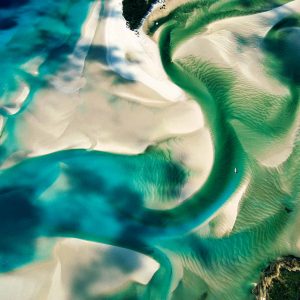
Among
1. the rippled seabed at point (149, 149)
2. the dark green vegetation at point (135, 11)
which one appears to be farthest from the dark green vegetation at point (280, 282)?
the dark green vegetation at point (135, 11)

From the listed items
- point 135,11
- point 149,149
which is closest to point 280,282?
point 149,149

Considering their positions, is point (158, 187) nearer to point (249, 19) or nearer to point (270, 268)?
point (270, 268)

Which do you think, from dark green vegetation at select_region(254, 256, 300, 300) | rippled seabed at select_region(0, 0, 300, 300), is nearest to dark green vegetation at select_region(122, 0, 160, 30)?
rippled seabed at select_region(0, 0, 300, 300)

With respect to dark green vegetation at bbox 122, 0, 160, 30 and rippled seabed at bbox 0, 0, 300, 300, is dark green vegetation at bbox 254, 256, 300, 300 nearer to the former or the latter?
rippled seabed at bbox 0, 0, 300, 300

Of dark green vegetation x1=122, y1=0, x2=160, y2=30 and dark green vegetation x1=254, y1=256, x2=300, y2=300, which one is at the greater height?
dark green vegetation x1=122, y1=0, x2=160, y2=30

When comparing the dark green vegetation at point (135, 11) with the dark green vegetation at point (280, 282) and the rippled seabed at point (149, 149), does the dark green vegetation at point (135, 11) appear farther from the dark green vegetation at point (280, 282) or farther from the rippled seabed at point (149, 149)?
the dark green vegetation at point (280, 282)

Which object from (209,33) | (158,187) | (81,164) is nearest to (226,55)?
(209,33)

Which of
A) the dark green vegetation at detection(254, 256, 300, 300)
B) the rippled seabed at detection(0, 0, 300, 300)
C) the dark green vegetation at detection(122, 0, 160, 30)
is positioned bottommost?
the dark green vegetation at detection(254, 256, 300, 300)
